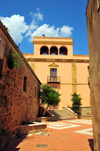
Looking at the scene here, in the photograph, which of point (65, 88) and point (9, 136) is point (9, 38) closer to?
point (9, 136)

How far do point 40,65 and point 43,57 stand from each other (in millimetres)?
1413

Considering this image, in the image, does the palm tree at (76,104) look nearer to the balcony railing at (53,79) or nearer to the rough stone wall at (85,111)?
the rough stone wall at (85,111)

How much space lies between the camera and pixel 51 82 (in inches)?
817

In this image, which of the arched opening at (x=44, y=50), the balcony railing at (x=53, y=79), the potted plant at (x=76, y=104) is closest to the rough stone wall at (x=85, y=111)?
the potted plant at (x=76, y=104)

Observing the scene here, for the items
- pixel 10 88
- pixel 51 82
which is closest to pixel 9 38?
pixel 10 88

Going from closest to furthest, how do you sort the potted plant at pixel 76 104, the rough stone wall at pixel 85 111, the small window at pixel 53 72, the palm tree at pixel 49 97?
the palm tree at pixel 49 97, the potted plant at pixel 76 104, the rough stone wall at pixel 85 111, the small window at pixel 53 72

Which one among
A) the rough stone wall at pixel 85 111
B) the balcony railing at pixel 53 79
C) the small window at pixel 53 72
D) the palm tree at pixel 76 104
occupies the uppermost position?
the small window at pixel 53 72

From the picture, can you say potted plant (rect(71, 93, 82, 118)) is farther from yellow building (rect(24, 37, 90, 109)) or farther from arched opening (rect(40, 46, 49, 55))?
arched opening (rect(40, 46, 49, 55))

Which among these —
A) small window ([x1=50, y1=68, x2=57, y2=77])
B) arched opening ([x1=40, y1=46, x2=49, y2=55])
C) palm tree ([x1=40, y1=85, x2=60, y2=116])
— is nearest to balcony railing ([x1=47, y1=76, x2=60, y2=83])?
small window ([x1=50, y1=68, x2=57, y2=77])

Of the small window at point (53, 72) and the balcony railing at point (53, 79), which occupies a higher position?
the small window at point (53, 72)

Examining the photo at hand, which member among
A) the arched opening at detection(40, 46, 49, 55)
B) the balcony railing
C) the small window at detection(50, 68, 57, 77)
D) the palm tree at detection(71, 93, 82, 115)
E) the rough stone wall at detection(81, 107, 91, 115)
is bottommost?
the rough stone wall at detection(81, 107, 91, 115)

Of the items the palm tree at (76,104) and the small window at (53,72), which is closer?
the palm tree at (76,104)

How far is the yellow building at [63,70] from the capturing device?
20812 millimetres

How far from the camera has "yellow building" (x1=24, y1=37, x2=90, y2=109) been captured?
20.8 meters
